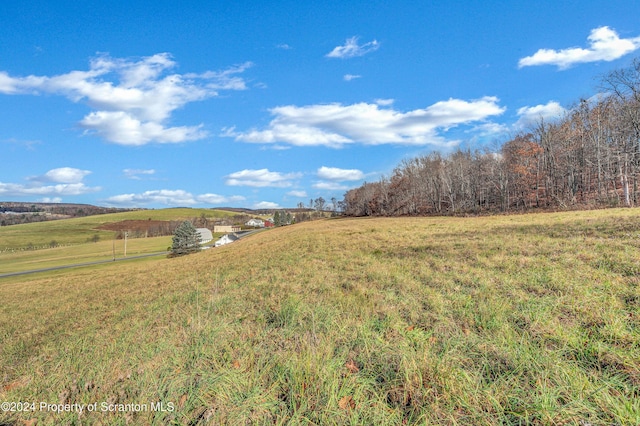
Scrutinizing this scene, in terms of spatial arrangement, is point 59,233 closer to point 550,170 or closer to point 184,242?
point 184,242

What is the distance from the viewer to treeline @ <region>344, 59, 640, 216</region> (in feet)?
121

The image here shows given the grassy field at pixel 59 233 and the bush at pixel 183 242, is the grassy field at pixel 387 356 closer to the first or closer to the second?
the bush at pixel 183 242

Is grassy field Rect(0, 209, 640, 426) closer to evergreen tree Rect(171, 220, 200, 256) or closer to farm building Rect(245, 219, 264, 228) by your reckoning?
evergreen tree Rect(171, 220, 200, 256)

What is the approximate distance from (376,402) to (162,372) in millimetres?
2484

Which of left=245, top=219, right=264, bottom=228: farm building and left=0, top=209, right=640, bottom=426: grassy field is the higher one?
left=0, top=209, right=640, bottom=426: grassy field

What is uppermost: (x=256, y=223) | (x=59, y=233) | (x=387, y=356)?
(x=387, y=356)

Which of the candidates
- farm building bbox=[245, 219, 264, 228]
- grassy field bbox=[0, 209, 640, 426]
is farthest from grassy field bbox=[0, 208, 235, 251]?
grassy field bbox=[0, 209, 640, 426]

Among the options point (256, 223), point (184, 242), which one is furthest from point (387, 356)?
point (256, 223)

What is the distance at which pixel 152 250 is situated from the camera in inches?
3263

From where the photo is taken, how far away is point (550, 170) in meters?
48.6

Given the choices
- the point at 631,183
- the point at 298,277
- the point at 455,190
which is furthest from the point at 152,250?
the point at 631,183

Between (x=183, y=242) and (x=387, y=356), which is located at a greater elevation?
(x=387, y=356)

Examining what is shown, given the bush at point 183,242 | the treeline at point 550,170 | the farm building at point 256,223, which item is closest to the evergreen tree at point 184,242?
the bush at point 183,242

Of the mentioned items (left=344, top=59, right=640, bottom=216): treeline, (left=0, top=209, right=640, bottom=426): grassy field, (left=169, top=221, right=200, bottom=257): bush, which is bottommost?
(left=169, top=221, right=200, bottom=257): bush
